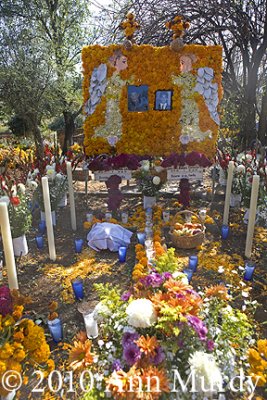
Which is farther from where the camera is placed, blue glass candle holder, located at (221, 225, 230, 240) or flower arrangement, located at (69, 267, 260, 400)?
blue glass candle holder, located at (221, 225, 230, 240)

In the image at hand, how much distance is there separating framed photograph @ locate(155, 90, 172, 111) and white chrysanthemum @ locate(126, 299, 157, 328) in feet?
15.9

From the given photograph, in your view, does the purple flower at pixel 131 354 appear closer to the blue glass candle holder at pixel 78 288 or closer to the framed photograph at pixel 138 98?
the blue glass candle holder at pixel 78 288

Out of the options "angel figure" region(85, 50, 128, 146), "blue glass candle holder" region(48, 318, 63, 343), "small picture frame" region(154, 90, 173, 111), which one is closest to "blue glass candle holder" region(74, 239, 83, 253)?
"blue glass candle holder" region(48, 318, 63, 343)

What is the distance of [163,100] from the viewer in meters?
6.00

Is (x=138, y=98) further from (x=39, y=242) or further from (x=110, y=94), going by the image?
(x=39, y=242)

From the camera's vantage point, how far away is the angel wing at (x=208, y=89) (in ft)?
19.1

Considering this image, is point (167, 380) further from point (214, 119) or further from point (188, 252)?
point (214, 119)

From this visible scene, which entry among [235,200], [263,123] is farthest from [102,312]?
[263,123]

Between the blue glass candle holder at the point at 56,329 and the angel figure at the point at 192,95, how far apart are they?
4272 millimetres

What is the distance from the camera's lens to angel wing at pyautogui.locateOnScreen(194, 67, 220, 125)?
5.82 m

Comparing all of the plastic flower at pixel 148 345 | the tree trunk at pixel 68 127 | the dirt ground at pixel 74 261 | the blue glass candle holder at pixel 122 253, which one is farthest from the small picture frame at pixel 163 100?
the tree trunk at pixel 68 127

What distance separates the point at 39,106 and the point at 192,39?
483 cm

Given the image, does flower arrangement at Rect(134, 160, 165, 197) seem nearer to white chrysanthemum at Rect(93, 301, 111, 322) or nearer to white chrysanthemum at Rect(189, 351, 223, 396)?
white chrysanthemum at Rect(93, 301, 111, 322)

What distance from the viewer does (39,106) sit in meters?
9.56
